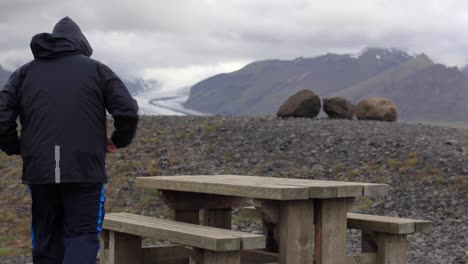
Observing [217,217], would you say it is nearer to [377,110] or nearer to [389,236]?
[389,236]

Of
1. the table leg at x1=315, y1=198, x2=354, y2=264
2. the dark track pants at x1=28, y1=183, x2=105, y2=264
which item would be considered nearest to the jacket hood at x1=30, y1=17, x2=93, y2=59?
the dark track pants at x1=28, y1=183, x2=105, y2=264

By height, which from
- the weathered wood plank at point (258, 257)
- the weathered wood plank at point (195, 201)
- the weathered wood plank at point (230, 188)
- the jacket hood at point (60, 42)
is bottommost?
the weathered wood plank at point (258, 257)

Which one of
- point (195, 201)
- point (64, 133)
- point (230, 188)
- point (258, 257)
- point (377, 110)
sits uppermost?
point (377, 110)

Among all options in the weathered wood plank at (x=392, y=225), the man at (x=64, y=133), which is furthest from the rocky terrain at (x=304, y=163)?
the man at (x=64, y=133)

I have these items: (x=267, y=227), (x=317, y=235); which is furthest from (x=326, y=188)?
(x=267, y=227)

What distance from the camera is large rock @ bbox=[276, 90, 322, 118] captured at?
2503 centimetres

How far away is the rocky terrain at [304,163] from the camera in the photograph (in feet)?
43.7

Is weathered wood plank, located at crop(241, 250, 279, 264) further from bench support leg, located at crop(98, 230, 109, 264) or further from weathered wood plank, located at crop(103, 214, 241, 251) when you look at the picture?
bench support leg, located at crop(98, 230, 109, 264)

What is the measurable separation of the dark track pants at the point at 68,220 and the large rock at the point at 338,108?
21977mm

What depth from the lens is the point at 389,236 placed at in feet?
21.7

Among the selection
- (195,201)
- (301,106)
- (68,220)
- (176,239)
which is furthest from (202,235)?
(301,106)

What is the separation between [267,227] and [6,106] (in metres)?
2.89

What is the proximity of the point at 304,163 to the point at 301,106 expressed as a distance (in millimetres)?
8461

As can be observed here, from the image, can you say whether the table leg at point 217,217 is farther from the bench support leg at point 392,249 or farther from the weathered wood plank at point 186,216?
the bench support leg at point 392,249
